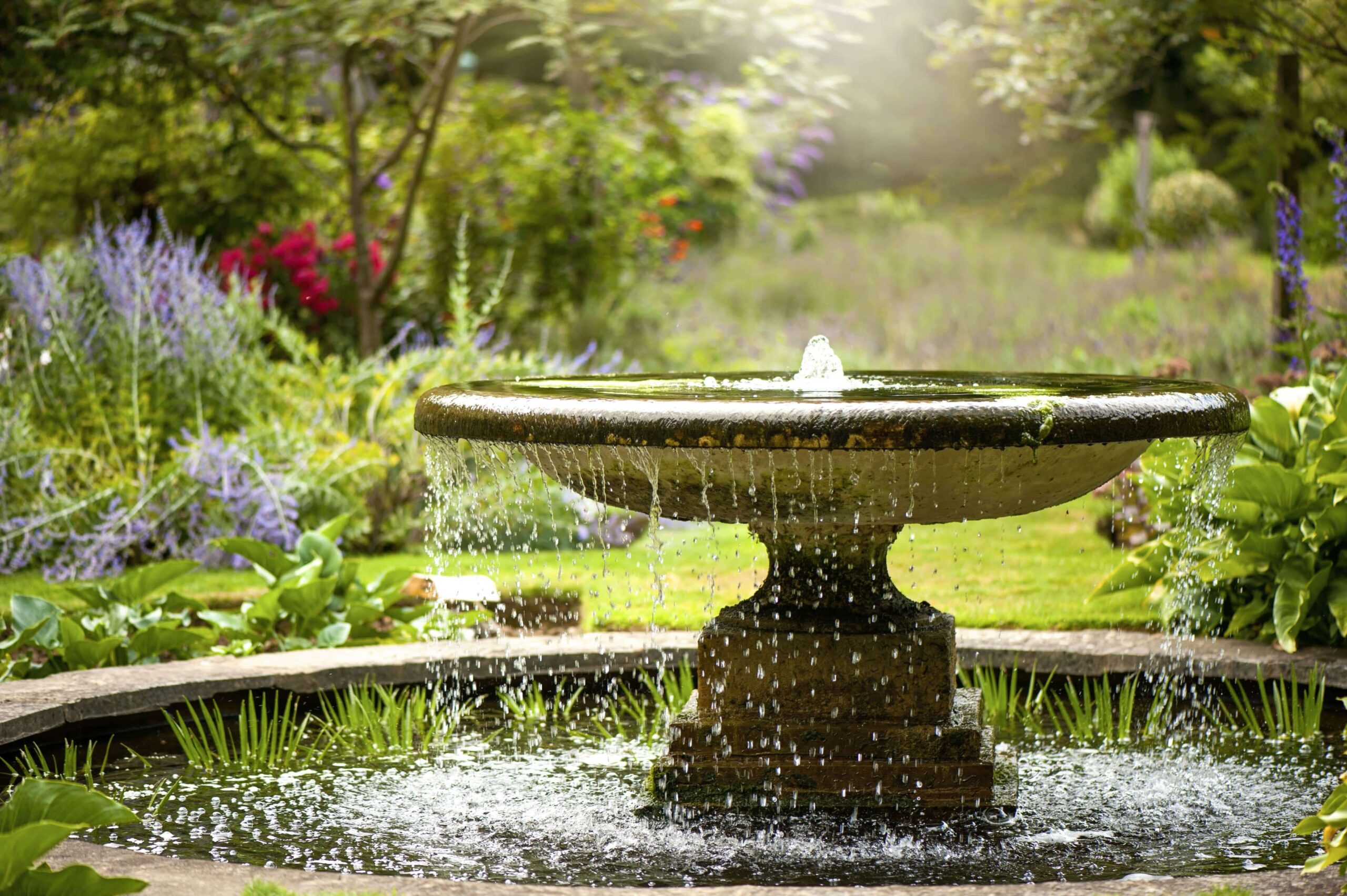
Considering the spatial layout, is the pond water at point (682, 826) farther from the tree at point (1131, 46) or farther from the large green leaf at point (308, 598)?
the tree at point (1131, 46)

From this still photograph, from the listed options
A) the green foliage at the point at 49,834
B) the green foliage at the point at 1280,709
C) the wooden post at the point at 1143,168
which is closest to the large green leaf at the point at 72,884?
the green foliage at the point at 49,834

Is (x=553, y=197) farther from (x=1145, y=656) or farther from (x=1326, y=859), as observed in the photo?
(x=1326, y=859)

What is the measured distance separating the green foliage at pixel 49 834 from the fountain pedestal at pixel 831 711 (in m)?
1.46

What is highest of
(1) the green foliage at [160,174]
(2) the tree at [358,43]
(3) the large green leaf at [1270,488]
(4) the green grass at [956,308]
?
(2) the tree at [358,43]

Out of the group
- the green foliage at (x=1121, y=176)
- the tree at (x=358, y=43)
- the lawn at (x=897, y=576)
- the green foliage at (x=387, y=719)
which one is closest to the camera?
the green foliage at (x=387, y=719)

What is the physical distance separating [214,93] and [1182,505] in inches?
300

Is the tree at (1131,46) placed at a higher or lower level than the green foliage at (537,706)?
higher

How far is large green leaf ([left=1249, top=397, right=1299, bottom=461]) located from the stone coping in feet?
2.13

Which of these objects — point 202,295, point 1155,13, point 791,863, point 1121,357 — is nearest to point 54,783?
point 791,863

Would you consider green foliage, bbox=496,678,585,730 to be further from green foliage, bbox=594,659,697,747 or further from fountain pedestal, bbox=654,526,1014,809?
fountain pedestal, bbox=654,526,1014,809

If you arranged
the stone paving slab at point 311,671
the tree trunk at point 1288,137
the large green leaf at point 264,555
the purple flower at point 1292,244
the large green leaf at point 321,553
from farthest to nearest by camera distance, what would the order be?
1. the tree trunk at point 1288,137
2. the purple flower at point 1292,244
3. the large green leaf at point 321,553
4. the large green leaf at point 264,555
5. the stone paving slab at point 311,671

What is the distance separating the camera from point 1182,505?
464 centimetres

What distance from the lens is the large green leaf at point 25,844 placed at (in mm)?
1998

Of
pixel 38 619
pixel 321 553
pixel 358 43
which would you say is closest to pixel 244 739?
pixel 38 619
